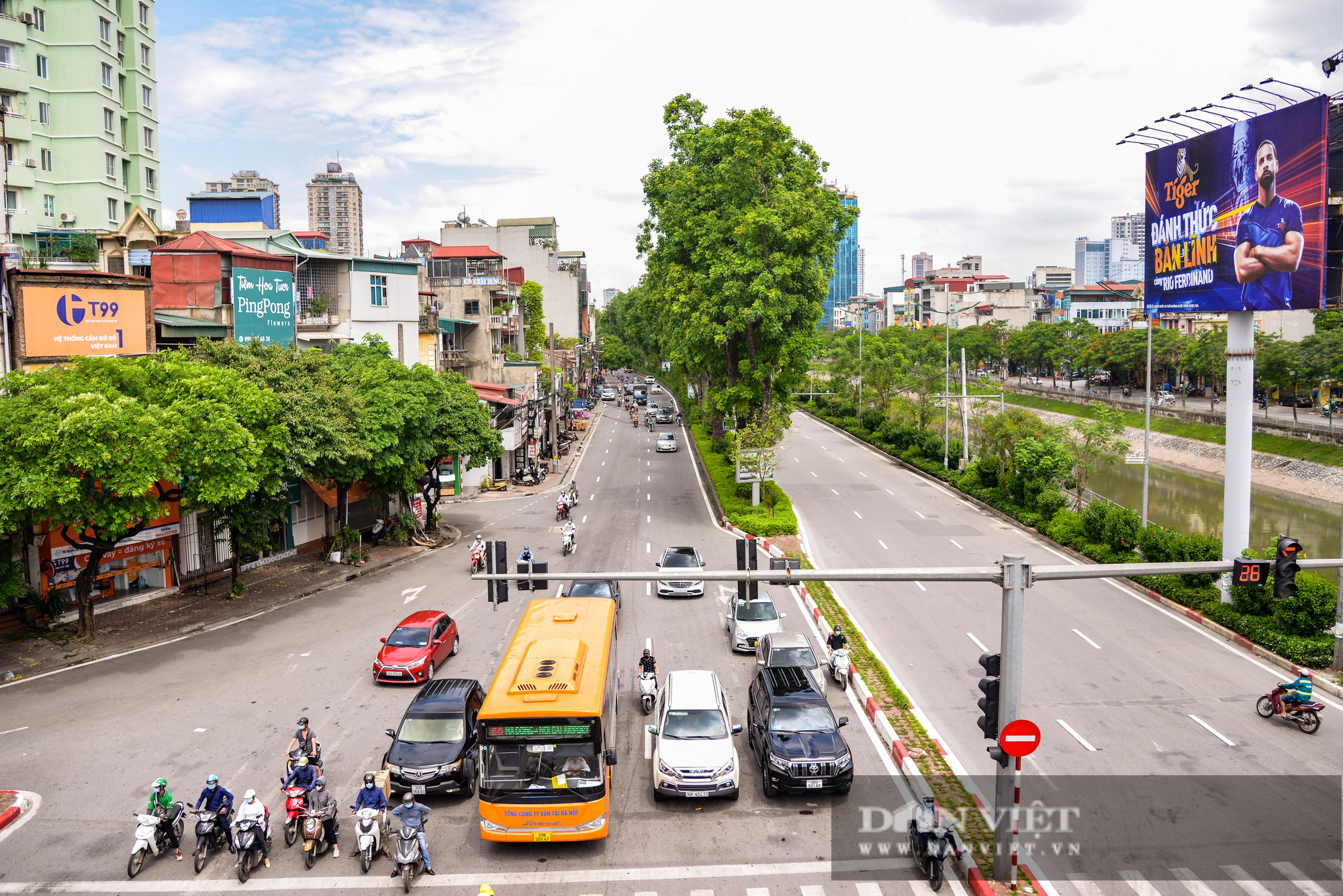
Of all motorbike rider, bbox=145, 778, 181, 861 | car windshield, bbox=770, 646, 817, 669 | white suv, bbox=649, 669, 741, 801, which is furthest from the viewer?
car windshield, bbox=770, 646, 817, 669

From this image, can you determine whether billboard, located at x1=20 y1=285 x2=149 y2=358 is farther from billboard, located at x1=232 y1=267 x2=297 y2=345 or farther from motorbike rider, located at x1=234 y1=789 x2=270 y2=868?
motorbike rider, located at x1=234 y1=789 x2=270 y2=868

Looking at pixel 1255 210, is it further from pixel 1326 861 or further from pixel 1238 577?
pixel 1326 861

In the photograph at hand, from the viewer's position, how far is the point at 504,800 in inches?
527

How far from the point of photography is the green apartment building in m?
49.0

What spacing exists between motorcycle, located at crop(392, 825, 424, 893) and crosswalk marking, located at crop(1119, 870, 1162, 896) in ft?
35.0

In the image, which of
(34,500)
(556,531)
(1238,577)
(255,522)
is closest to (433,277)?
(556,531)

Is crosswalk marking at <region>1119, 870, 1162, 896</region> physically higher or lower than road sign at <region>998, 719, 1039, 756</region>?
lower

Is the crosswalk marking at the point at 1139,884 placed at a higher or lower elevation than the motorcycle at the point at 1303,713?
lower

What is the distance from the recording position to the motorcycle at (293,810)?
1417 centimetres

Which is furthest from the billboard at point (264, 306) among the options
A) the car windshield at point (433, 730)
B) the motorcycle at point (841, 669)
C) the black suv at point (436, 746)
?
the motorcycle at point (841, 669)

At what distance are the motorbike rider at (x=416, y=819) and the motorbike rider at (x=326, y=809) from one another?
143 cm

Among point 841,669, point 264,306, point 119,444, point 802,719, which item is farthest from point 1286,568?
point 264,306

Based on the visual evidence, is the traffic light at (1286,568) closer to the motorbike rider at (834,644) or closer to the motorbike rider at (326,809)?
the motorbike rider at (834,644)

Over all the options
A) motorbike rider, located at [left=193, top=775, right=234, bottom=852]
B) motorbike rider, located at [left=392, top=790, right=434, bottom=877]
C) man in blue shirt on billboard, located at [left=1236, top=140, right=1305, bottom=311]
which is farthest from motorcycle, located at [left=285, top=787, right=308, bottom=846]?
man in blue shirt on billboard, located at [left=1236, top=140, right=1305, bottom=311]
